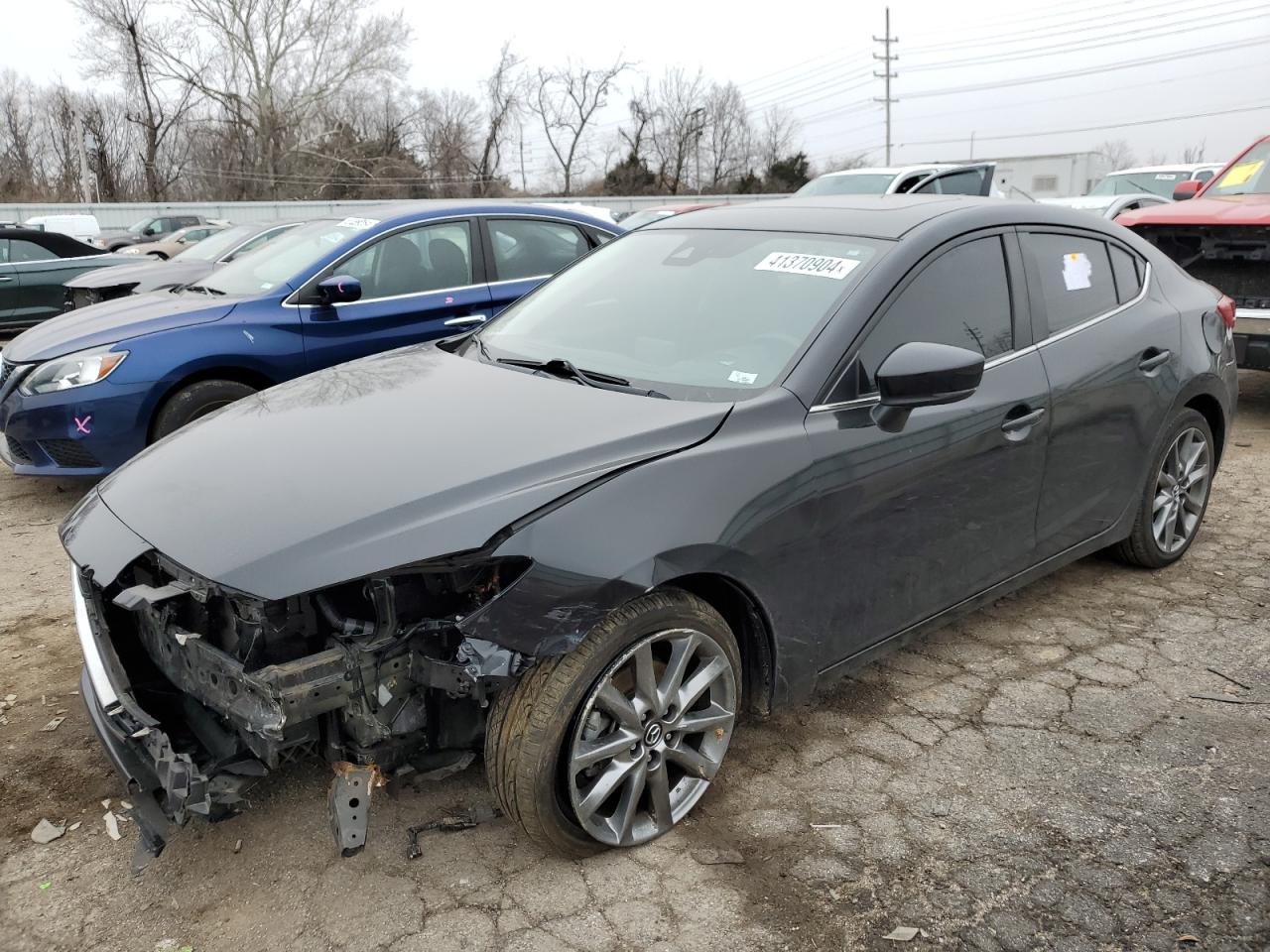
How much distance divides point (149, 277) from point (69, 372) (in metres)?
3.67

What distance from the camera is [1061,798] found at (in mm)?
2842

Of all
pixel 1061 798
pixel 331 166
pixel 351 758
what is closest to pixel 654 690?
Answer: pixel 351 758

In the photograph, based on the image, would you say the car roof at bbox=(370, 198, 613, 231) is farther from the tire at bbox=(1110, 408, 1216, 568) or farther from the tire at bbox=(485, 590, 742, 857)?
the tire at bbox=(485, 590, 742, 857)

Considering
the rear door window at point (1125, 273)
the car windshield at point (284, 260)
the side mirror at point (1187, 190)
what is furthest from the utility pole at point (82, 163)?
the rear door window at point (1125, 273)

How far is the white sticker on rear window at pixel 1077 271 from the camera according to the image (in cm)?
365

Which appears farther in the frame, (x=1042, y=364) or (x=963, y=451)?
(x=1042, y=364)

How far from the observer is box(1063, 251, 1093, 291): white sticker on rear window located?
3.65 meters

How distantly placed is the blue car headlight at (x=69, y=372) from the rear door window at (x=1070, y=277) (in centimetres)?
447

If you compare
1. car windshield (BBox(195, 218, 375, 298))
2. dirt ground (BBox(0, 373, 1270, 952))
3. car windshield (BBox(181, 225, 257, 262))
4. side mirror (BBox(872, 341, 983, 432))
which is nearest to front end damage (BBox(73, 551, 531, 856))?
dirt ground (BBox(0, 373, 1270, 952))

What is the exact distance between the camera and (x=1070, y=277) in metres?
3.66

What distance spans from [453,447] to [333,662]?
629 mm

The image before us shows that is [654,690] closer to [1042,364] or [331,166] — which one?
[1042,364]

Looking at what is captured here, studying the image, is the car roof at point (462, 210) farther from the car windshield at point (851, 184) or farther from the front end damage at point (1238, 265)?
the car windshield at point (851, 184)

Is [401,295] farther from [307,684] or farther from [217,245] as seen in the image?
[217,245]
